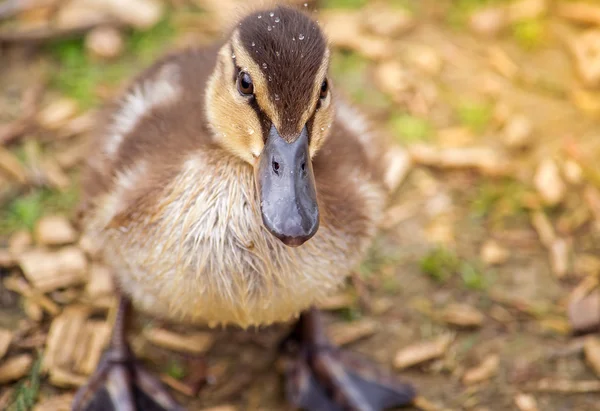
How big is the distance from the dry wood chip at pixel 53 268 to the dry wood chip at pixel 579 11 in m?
3.02

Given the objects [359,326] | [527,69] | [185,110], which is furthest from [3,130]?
[527,69]

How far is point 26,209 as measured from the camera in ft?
10.4

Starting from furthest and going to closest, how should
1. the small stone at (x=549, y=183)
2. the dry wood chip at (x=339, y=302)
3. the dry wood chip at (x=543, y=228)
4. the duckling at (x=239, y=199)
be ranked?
the small stone at (x=549, y=183) → the dry wood chip at (x=543, y=228) → the dry wood chip at (x=339, y=302) → the duckling at (x=239, y=199)

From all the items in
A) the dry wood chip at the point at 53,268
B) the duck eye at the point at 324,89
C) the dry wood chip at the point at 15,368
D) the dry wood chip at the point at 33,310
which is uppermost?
the duck eye at the point at 324,89

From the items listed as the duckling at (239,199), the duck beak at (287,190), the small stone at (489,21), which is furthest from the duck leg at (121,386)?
the small stone at (489,21)

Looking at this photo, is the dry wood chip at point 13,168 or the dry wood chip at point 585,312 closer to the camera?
the dry wood chip at point 585,312

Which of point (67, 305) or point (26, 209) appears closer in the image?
point (67, 305)

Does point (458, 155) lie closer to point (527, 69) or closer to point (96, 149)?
point (527, 69)

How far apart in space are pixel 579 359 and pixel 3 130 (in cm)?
275

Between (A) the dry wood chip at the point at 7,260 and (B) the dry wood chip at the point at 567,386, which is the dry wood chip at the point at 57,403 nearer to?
(A) the dry wood chip at the point at 7,260

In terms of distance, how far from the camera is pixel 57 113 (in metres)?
3.60

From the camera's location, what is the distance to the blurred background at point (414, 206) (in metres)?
2.81

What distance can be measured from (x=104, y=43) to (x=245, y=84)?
78.7 inches

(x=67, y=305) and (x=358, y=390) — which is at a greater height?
(x=67, y=305)
